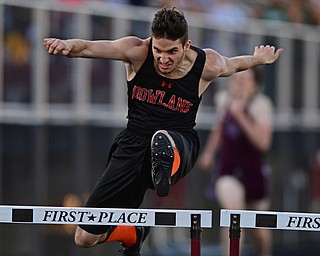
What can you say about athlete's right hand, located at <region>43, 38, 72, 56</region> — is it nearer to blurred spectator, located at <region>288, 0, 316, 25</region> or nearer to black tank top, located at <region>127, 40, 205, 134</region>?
black tank top, located at <region>127, 40, 205, 134</region>

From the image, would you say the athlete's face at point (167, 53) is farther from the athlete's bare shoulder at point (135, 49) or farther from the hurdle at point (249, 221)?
the hurdle at point (249, 221)

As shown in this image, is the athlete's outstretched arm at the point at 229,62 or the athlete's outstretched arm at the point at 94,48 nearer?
the athlete's outstretched arm at the point at 94,48

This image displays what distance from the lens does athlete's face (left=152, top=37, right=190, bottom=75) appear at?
26.5ft

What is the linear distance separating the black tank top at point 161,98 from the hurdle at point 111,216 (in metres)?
1.06

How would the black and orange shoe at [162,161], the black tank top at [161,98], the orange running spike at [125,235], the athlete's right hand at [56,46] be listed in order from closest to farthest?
the athlete's right hand at [56,46] < the black and orange shoe at [162,161] < the black tank top at [161,98] < the orange running spike at [125,235]

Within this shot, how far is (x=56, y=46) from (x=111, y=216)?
1162 millimetres

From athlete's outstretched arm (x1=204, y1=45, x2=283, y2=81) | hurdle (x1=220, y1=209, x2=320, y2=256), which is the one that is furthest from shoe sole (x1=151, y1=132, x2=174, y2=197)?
athlete's outstretched arm (x1=204, y1=45, x2=283, y2=81)

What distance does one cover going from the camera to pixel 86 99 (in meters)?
13.3

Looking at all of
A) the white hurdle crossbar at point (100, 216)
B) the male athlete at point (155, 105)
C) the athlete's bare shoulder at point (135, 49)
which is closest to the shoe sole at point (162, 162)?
the male athlete at point (155, 105)

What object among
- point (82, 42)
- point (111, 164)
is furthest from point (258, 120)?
point (82, 42)

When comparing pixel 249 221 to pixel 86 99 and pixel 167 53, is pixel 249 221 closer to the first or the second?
pixel 167 53

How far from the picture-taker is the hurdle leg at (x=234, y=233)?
24.8 ft

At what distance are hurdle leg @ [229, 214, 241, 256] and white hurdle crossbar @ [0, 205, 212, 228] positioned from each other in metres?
0.16

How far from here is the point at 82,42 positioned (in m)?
7.94
